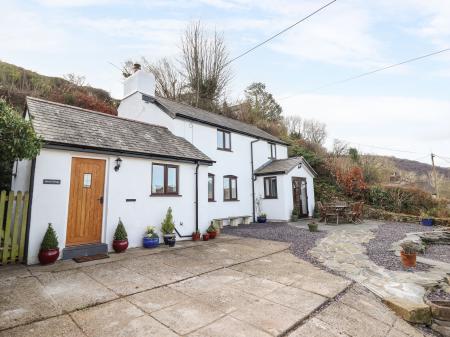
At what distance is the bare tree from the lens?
77.6 feet

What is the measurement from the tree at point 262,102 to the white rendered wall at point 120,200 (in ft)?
71.6

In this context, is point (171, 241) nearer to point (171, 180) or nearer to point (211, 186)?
point (171, 180)

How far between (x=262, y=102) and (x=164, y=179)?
25008mm

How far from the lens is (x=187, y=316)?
11.1ft

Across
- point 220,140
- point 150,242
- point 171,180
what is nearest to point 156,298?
point 150,242

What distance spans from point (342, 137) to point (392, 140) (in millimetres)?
9381

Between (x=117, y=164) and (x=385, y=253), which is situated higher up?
(x=117, y=164)

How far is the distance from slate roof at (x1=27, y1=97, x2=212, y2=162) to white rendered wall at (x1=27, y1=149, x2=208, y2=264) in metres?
0.37

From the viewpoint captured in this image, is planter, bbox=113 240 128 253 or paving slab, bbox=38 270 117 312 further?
planter, bbox=113 240 128 253

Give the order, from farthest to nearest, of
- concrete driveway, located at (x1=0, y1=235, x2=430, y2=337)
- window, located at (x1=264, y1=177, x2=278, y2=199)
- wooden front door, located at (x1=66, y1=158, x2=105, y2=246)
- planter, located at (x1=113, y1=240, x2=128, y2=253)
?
window, located at (x1=264, y1=177, x2=278, y2=199)
planter, located at (x1=113, y1=240, x2=128, y2=253)
wooden front door, located at (x1=66, y1=158, x2=105, y2=246)
concrete driveway, located at (x1=0, y1=235, x2=430, y2=337)

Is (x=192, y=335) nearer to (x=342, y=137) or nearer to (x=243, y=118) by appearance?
(x=243, y=118)

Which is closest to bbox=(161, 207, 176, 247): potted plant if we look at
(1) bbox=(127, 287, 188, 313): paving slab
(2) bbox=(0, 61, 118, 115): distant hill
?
(1) bbox=(127, 287, 188, 313): paving slab

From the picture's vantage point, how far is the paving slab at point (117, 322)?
9.68ft

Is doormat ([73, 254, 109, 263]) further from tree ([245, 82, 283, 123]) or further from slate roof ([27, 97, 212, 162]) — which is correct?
tree ([245, 82, 283, 123])
